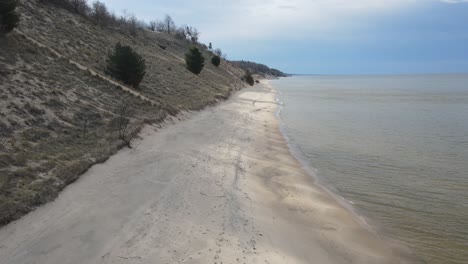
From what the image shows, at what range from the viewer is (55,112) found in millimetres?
17125

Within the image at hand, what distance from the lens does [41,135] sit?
14484 millimetres

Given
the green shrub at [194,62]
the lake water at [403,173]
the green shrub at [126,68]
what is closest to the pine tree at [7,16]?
the green shrub at [126,68]

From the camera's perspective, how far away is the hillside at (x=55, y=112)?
10953mm

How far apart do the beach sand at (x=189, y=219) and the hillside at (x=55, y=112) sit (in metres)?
0.70

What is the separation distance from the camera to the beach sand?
803cm

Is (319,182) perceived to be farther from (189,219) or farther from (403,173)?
(189,219)

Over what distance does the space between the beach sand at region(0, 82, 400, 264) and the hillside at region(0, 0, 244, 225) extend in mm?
699

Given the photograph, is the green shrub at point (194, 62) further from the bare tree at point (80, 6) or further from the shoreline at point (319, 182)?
the shoreline at point (319, 182)

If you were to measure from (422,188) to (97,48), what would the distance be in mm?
33569

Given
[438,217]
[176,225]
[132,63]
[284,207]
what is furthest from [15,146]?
[132,63]

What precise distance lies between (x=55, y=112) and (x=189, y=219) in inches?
428

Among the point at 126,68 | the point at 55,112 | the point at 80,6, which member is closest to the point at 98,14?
the point at 80,6

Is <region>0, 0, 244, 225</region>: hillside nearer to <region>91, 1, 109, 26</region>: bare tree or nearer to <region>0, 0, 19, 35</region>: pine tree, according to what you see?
<region>0, 0, 19, 35</region>: pine tree

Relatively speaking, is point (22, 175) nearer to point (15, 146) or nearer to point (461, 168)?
point (15, 146)
